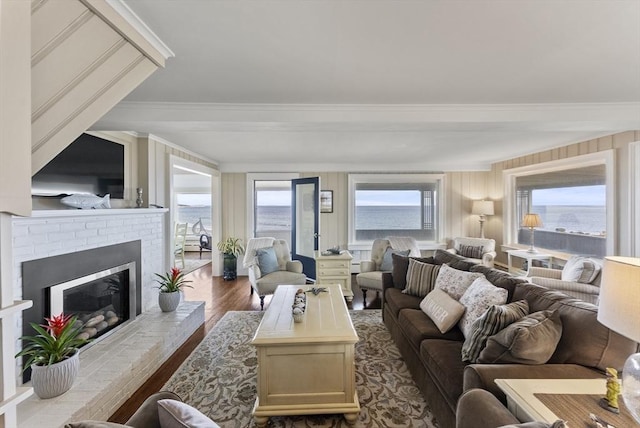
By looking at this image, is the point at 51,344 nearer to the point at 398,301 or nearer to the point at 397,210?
the point at 398,301

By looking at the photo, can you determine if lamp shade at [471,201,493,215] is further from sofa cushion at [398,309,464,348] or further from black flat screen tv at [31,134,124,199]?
black flat screen tv at [31,134,124,199]

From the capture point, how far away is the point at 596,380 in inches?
49.9

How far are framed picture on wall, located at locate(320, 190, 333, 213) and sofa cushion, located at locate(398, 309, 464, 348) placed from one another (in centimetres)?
355

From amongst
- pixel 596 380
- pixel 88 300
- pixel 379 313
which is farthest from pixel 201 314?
pixel 596 380

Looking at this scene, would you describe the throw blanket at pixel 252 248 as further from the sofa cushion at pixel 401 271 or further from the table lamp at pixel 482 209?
the table lamp at pixel 482 209

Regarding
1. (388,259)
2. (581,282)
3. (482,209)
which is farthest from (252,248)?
(482,209)

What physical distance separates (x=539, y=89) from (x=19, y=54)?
3.12 meters

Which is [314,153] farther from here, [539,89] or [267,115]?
[539,89]

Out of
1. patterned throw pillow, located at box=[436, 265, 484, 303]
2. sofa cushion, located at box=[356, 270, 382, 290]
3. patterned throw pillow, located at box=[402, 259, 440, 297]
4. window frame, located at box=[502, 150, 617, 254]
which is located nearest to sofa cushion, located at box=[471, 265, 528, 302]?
patterned throw pillow, located at box=[436, 265, 484, 303]

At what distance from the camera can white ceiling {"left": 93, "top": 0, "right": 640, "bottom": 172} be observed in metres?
1.37

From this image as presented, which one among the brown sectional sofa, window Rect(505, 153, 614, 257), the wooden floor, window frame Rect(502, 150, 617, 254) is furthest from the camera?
window Rect(505, 153, 614, 257)

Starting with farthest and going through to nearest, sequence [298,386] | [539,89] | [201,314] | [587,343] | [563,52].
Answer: [201,314], [539,89], [298,386], [563,52], [587,343]

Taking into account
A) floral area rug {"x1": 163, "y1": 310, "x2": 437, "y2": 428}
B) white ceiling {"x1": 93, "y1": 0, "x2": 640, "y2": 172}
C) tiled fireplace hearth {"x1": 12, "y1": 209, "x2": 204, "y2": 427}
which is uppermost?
white ceiling {"x1": 93, "y1": 0, "x2": 640, "y2": 172}

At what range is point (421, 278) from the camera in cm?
290
